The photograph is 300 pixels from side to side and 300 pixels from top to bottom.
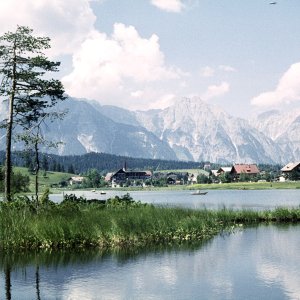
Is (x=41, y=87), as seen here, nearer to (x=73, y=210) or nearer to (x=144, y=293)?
(x=73, y=210)

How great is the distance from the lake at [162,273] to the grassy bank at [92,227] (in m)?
A: 1.48

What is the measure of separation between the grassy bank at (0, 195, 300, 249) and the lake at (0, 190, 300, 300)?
4.85 feet

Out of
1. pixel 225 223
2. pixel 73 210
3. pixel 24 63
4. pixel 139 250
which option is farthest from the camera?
pixel 225 223

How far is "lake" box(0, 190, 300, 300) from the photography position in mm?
19281

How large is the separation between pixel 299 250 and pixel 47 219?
15.5m

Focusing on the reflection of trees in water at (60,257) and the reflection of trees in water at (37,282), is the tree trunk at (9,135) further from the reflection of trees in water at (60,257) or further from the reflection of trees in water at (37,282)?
the reflection of trees in water at (37,282)

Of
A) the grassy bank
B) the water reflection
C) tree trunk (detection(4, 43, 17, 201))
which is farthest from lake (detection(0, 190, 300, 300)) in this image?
tree trunk (detection(4, 43, 17, 201))

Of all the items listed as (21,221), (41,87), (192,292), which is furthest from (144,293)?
(41,87)

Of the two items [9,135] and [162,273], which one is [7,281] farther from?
[9,135]

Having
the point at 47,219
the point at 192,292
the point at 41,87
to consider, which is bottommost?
the point at 192,292

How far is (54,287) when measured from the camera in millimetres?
20469

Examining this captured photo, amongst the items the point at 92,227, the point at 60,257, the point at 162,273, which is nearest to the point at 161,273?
the point at 162,273

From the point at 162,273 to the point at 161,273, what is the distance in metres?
0.05

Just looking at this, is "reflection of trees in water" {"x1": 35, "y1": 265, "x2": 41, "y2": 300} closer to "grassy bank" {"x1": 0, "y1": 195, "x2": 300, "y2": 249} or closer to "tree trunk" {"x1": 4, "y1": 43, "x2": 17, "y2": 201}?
"grassy bank" {"x1": 0, "y1": 195, "x2": 300, "y2": 249}
